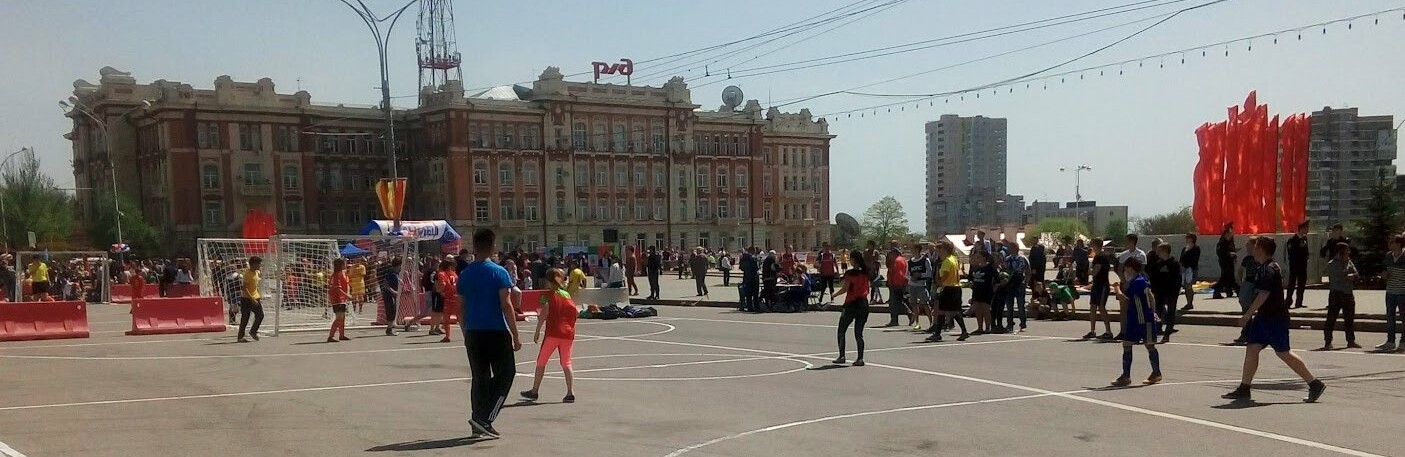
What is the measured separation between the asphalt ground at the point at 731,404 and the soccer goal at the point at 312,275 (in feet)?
20.1

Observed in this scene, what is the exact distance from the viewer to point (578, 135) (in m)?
89.9

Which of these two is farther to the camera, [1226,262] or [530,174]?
[530,174]

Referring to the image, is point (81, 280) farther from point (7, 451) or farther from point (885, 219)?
point (885, 219)

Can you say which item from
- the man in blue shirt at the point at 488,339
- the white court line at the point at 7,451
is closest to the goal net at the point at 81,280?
the white court line at the point at 7,451

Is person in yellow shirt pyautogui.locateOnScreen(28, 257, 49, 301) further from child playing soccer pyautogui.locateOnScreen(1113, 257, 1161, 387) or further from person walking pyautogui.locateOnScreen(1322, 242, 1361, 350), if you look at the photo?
person walking pyautogui.locateOnScreen(1322, 242, 1361, 350)

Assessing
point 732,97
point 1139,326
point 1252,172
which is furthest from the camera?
point 732,97

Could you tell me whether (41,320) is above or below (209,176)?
below

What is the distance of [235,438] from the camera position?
9.24m

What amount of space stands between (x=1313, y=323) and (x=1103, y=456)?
12.6 m

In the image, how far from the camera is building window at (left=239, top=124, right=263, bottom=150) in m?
81.2

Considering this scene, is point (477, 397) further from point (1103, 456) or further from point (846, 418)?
point (1103, 456)

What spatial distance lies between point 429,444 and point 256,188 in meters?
80.2

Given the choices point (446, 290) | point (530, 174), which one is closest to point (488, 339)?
point (446, 290)

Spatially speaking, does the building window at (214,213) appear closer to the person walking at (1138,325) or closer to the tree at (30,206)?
the tree at (30,206)
